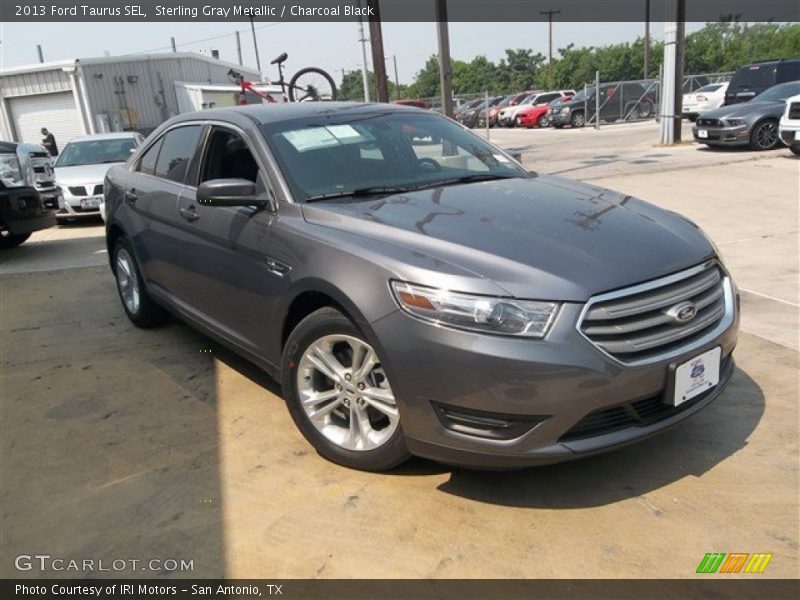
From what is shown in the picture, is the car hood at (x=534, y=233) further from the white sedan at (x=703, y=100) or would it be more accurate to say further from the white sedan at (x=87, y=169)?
the white sedan at (x=703, y=100)

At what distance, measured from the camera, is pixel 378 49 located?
14234mm

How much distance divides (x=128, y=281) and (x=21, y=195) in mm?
3930

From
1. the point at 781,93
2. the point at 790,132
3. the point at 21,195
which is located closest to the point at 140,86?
the point at 21,195

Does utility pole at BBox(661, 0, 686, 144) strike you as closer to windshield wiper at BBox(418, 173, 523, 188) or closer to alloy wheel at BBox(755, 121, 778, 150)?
alloy wheel at BBox(755, 121, 778, 150)

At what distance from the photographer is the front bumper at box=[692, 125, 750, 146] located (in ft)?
45.9

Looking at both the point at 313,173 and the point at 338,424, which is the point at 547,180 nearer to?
the point at 313,173

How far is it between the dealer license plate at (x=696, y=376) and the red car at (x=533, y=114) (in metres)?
30.7

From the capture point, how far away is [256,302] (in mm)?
3426

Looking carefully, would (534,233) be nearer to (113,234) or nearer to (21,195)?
(113,234)

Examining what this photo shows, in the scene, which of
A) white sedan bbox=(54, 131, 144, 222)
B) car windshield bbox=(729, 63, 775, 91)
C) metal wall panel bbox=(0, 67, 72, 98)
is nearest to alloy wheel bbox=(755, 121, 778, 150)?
car windshield bbox=(729, 63, 775, 91)

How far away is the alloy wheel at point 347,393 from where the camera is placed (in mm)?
2842

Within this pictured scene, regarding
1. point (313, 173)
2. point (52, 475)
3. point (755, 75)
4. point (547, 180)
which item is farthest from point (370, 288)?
point (755, 75)

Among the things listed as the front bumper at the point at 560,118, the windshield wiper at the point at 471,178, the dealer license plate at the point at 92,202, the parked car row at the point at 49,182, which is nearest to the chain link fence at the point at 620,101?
the front bumper at the point at 560,118

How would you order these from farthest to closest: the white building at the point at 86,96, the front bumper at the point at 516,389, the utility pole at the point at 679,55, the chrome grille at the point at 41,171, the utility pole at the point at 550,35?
the utility pole at the point at 550,35
the white building at the point at 86,96
the utility pole at the point at 679,55
the chrome grille at the point at 41,171
the front bumper at the point at 516,389
